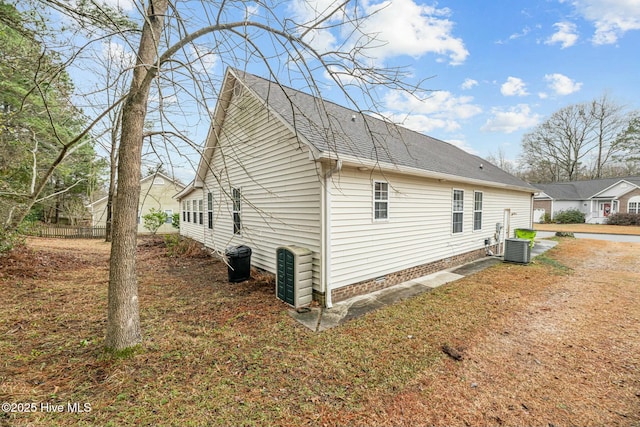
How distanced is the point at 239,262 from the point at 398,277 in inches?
167

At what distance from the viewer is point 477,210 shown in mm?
9703

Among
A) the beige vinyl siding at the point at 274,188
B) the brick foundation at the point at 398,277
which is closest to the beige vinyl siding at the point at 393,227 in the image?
the brick foundation at the point at 398,277

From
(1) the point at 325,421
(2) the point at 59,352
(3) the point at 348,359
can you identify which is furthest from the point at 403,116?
(2) the point at 59,352

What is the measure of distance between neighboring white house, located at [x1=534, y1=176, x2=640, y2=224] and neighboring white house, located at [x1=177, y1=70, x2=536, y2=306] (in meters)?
28.7

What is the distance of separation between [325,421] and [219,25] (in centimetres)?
432

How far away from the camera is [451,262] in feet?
28.4

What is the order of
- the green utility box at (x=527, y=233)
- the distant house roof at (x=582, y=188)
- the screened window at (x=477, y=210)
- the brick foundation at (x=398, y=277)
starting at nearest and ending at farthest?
the brick foundation at (x=398, y=277) < the screened window at (x=477, y=210) < the green utility box at (x=527, y=233) < the distant house roof at (x=582, y=188)

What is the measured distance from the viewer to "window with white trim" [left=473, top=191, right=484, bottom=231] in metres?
9.55

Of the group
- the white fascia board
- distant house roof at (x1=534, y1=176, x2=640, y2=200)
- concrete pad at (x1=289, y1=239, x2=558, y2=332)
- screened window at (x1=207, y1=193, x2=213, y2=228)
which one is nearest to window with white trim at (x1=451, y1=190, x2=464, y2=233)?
the white fascia board

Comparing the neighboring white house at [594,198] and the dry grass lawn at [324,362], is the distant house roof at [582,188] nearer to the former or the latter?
the neighboring white house at [594,198]

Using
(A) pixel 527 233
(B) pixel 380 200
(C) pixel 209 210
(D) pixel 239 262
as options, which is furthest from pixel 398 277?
(C) pixel 209 210

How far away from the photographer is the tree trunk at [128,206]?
3.21m

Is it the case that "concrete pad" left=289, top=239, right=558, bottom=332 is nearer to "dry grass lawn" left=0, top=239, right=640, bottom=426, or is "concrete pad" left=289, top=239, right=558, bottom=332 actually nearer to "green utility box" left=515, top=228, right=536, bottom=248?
"dry grass lawn" left=0, top=239, right=640, bottom=426

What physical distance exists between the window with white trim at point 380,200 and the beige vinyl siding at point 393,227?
0.12 metres
